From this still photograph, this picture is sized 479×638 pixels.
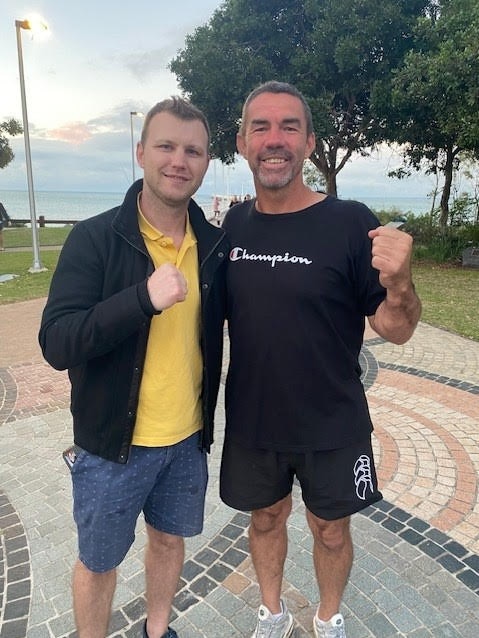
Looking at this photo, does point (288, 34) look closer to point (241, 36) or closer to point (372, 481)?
point (241, 36)

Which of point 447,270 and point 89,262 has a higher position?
point 89,262

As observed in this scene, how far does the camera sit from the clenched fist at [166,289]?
150cm

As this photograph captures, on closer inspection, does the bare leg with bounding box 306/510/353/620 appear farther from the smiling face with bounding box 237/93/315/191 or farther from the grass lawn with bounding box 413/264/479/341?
the grass lawn with bounding box 413/264/479/341

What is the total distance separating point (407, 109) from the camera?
42.0 feet

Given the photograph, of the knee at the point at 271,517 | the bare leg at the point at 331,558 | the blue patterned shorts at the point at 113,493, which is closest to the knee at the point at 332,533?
the bare leg at the point at 331,558

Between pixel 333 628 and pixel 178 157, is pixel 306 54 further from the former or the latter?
pixel 333 628

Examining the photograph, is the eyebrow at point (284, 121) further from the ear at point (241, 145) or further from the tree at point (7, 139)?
the tree at point (7, 139)

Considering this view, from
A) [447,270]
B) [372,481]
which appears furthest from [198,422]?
[447,270]

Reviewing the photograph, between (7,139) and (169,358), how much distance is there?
27.0 m

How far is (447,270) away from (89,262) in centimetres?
1328

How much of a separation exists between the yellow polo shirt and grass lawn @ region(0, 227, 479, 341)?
6.39m

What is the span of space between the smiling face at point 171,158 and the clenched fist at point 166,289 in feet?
1.21

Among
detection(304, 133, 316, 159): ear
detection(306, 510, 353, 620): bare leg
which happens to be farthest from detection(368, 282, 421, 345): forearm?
detection(306, 510, 353, 620): bare leg

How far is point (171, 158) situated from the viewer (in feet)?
5.74
